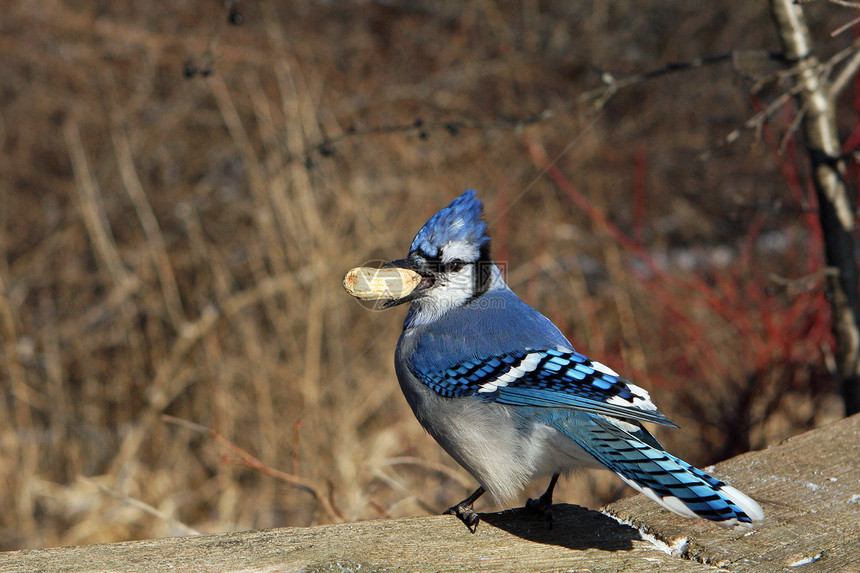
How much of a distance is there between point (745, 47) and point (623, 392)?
627 centimetres

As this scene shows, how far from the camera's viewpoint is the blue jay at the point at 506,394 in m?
1.58

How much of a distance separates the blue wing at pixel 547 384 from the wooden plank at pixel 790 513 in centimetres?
24

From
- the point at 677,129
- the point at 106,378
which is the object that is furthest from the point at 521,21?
the point at 106,378

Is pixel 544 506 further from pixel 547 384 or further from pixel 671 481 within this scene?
pixel 671 481

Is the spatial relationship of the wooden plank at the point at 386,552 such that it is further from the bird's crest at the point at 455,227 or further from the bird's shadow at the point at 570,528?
the bird's crest at the point at 455,227

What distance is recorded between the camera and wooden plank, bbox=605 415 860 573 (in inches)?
61.8

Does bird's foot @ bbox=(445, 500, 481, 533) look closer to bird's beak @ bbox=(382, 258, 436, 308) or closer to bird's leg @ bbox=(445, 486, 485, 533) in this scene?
bird's leg @ bbox=(445, 486, 485, 533)

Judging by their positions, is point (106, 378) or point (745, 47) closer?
point (106, 378)

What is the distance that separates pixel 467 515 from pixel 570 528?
0.22 meters

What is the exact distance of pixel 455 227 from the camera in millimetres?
2260

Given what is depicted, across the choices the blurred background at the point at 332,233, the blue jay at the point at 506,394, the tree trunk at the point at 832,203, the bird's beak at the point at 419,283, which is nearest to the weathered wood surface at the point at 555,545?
the blue jay at the point at 506,394

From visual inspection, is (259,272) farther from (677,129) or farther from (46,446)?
(677,129)

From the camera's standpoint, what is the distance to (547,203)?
20.4 feet

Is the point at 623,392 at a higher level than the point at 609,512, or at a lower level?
higher
